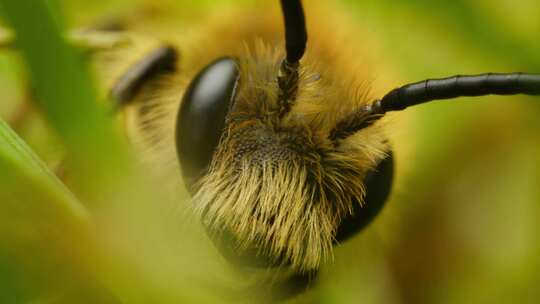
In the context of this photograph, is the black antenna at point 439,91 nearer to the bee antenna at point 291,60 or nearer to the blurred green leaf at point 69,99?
the bee antenna at point 291,60

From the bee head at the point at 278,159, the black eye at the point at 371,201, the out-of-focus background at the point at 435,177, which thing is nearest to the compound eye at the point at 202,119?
the bee head at the point at 278,159

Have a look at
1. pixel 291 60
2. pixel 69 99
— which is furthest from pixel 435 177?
pixel 69 99

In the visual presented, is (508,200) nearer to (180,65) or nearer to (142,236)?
(180,65)

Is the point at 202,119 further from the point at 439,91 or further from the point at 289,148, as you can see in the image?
the point at 439,91

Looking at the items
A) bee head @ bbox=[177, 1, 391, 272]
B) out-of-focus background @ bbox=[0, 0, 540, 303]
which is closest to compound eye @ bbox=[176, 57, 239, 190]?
bee head @ bbox=[177, 1, 391, 272]

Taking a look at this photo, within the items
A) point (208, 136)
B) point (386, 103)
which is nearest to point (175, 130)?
point (208, 136)

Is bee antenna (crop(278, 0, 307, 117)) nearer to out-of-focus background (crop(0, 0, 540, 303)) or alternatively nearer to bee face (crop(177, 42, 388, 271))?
bee face (crop(177, 42, 388, 271))
